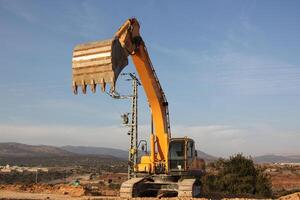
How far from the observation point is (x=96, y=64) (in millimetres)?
18094

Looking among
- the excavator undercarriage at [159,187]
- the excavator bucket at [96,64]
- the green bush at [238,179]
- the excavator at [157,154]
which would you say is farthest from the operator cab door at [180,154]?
the green bush at [238,179]

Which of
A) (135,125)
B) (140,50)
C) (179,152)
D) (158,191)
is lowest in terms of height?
(158,191)

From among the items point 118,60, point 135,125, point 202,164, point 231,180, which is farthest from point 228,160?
point 118,60

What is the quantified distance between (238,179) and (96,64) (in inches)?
856

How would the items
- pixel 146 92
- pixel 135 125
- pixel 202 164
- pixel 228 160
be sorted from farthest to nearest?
pixel 228 160
pixel 135 125
pixel 202 164
pixel 146 92

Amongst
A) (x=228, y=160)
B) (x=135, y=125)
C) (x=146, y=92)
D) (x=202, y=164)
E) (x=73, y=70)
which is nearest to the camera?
(x=73, y=70)

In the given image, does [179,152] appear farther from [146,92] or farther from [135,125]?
[135,125]

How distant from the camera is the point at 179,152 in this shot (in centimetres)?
2341

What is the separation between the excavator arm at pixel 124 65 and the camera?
18.0 metres

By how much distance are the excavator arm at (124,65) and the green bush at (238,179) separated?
1205cm

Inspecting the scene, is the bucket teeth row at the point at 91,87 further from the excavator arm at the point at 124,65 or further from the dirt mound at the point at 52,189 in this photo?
the dirt mound at the point at 52,189

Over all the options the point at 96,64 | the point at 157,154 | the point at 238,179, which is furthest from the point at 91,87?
the point at 238,179

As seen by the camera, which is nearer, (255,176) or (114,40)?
(114,40)

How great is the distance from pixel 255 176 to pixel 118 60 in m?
21.6
